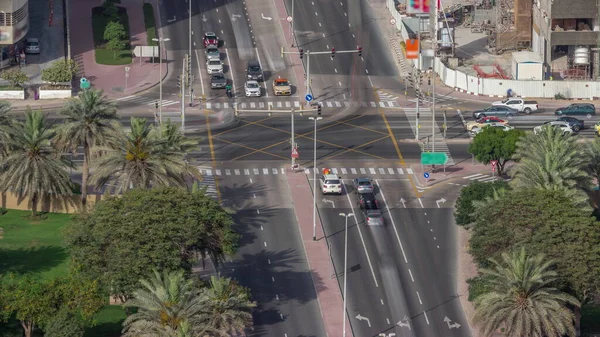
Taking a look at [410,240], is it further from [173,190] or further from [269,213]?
[173,190]

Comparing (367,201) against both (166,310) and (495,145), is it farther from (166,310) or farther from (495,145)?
(166,310)

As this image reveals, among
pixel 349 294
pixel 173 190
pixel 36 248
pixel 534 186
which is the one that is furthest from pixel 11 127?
pixel 534 186

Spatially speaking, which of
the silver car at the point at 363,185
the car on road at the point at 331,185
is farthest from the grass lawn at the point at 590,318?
the car on road at the point at 331,185

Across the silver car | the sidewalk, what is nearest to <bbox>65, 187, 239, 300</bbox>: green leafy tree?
the sidewalk

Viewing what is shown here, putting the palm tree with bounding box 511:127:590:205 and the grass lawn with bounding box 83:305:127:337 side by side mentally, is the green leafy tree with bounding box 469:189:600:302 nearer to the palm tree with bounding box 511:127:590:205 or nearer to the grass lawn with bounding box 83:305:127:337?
the palm tree with bounding box 511:127:590:205

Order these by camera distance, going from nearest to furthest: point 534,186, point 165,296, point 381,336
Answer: point 165,296
point 381,336
point 534,186
